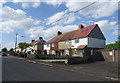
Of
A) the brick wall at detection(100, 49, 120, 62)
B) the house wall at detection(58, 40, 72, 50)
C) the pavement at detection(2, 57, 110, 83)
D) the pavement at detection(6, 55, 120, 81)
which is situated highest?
the house wall at detection(58, 40, 72, 50)

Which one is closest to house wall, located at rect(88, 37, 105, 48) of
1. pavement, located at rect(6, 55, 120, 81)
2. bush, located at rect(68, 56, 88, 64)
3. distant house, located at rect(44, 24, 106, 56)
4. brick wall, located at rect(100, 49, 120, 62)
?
distant house, located at rect(44, 24, 106, 56)

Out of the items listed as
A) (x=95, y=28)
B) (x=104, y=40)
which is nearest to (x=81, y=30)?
(x=95, y=28)

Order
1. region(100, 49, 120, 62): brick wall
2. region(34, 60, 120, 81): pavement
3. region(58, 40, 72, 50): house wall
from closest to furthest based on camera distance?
region(34, 60, 120, 81): pavement → region(100, 49, 120, 62): brick wall → region(58, 40, 72, 50): house wall

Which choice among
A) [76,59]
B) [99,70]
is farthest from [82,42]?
[99,70]

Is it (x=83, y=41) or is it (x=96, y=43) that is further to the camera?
(x=96, y=43)

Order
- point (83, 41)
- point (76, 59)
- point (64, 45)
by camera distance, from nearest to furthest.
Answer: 1. point (76, 59)
2. point (83, 41)
3. point (64, 45)

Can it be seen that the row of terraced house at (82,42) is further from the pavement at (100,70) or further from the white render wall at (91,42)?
the pavement at (100,70)

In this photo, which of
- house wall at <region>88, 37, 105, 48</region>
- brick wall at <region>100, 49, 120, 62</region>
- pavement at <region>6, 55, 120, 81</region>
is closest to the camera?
pavement at <region>6, 55, 120, 81</region>

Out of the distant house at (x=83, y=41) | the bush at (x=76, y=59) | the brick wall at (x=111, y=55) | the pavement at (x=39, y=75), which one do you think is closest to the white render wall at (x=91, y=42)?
the distant house at (x=83, y=41)

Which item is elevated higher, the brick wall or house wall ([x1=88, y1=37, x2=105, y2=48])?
house wall ([x1=88, y1=37, x2=105, y2=48])

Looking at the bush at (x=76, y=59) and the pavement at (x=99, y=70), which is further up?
the bush at (x=76, y=59)

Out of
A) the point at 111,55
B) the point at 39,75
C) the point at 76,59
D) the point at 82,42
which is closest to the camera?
the point at 39,75

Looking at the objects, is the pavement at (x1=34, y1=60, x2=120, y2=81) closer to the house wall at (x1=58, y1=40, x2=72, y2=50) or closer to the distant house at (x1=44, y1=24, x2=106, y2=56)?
the distant house at (x1=44, y1=24, x2=106, y2=56)

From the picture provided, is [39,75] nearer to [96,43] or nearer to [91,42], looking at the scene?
[91,42]
